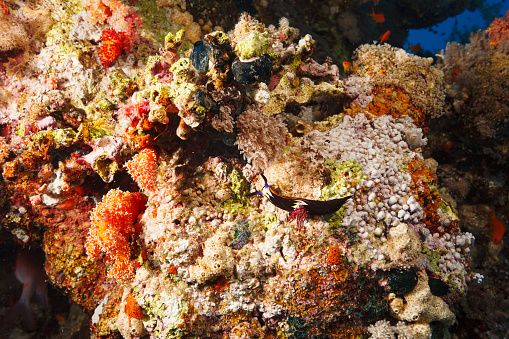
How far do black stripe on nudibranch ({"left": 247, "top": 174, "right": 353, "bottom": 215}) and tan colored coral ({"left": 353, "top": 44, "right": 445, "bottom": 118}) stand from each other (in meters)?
2.22

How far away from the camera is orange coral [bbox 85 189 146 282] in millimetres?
3342


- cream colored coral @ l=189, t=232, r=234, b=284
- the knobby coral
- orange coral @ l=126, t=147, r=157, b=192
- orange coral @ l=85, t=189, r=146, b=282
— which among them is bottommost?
cream colored coral @ l=189, t=232, r=234, b=284

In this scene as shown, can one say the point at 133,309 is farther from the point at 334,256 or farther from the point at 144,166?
the point at 334,256

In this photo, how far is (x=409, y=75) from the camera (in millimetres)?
4055

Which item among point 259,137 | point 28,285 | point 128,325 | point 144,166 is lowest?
point 128,325

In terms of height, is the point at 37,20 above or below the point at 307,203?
above

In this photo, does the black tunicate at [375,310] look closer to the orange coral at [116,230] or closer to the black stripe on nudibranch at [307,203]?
the black stripe on nudibranch at [307,203]

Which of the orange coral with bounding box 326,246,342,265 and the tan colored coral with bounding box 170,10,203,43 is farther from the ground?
the tan colored coral with bounding box 170,10,203,43

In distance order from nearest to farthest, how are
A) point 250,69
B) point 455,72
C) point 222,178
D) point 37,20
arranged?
point 250,69 → point 222,178 → point 37,20 → point 455,72

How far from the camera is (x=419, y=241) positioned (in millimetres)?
3117

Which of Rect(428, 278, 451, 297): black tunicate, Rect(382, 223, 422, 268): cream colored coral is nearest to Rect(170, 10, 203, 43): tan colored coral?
Rect(382, 223, 422, 268): cream colored coral

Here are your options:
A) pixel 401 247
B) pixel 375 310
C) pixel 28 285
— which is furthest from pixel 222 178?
pixel 28 285

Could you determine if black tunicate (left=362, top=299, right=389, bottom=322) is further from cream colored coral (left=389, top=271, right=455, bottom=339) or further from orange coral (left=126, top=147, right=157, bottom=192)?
orange coral (left=126, top=147, right=157, bottom=192)

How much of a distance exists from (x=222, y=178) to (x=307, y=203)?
49.6 inches
